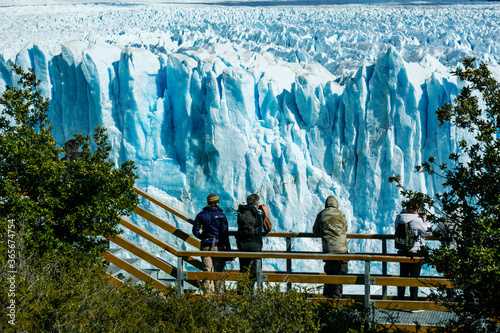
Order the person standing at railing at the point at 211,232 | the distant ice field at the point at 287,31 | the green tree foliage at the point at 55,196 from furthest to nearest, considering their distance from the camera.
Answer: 1. the distant ice field at the point at 287,31
2. the person standing at railing at the point at 211,232
3. the green tree foliage at the point at 55,196

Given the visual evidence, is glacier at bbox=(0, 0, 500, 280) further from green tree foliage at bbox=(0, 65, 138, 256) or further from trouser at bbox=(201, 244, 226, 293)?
green tree foliage at bbox=(0, 65, 138, 256)

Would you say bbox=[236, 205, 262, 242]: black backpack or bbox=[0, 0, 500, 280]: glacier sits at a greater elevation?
bbox=[0, 0, 500, 280]: glacier

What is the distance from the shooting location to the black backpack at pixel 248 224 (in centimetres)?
511

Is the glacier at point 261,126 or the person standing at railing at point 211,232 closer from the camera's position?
the person standing at railing at point 211,232

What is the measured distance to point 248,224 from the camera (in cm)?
512

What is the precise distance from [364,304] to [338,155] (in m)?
5.94

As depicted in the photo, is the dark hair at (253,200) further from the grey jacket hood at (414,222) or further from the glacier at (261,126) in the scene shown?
the glacier at (261,126)

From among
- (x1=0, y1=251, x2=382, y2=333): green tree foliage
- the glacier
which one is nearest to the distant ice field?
the glacier

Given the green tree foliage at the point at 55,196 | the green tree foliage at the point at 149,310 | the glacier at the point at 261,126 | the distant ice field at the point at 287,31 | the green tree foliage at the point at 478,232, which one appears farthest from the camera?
the distant ice field at the point at 287,31

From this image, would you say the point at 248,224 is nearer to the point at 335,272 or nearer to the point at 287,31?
the point at 335,272

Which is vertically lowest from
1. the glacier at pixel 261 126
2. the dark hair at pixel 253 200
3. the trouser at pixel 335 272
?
the trouser at pixel 335 272

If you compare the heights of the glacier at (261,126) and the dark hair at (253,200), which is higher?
the glacier at (261,126)

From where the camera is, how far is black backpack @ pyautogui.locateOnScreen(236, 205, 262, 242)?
16.8 feet

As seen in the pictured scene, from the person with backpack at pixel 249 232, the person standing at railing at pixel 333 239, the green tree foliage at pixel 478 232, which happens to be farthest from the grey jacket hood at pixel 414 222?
the person with backpack at pixel 249 232
